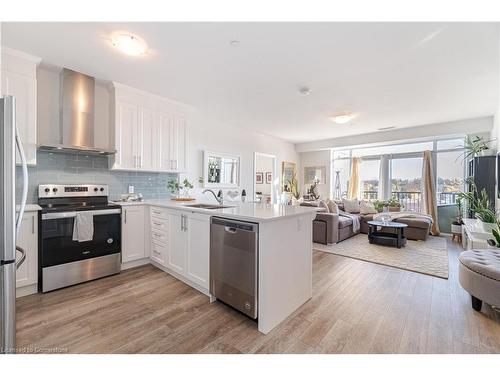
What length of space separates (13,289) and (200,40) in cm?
230

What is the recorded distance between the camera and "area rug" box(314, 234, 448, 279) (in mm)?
3195

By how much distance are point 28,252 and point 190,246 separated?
166 centimetres

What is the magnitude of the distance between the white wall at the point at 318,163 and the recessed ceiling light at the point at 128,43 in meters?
6.15

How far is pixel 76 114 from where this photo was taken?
2826mm

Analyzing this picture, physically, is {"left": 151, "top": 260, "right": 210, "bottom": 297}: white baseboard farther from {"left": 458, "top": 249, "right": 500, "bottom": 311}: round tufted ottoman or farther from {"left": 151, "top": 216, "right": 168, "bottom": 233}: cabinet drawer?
{"left": 458, "top": 249, "right": 500, "bottom": 311}: round tufted ottoman

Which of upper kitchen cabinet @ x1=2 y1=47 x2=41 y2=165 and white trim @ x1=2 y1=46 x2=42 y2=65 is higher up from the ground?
white trim @ x1=2 y1=46 x2=42 y2=65

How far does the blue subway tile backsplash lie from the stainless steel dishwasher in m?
2.01

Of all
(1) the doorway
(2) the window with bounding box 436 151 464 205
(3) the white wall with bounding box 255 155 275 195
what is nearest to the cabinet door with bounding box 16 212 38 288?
(1) the doorway

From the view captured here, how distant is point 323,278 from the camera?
2.86 meters

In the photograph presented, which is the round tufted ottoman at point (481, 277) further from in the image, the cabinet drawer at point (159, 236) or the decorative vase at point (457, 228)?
the cabinet drawer at point (159, 236)

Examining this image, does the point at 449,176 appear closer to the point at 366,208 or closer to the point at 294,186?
the point at 366,208

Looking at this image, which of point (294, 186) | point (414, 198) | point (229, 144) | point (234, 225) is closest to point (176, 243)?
point (234, 225)
